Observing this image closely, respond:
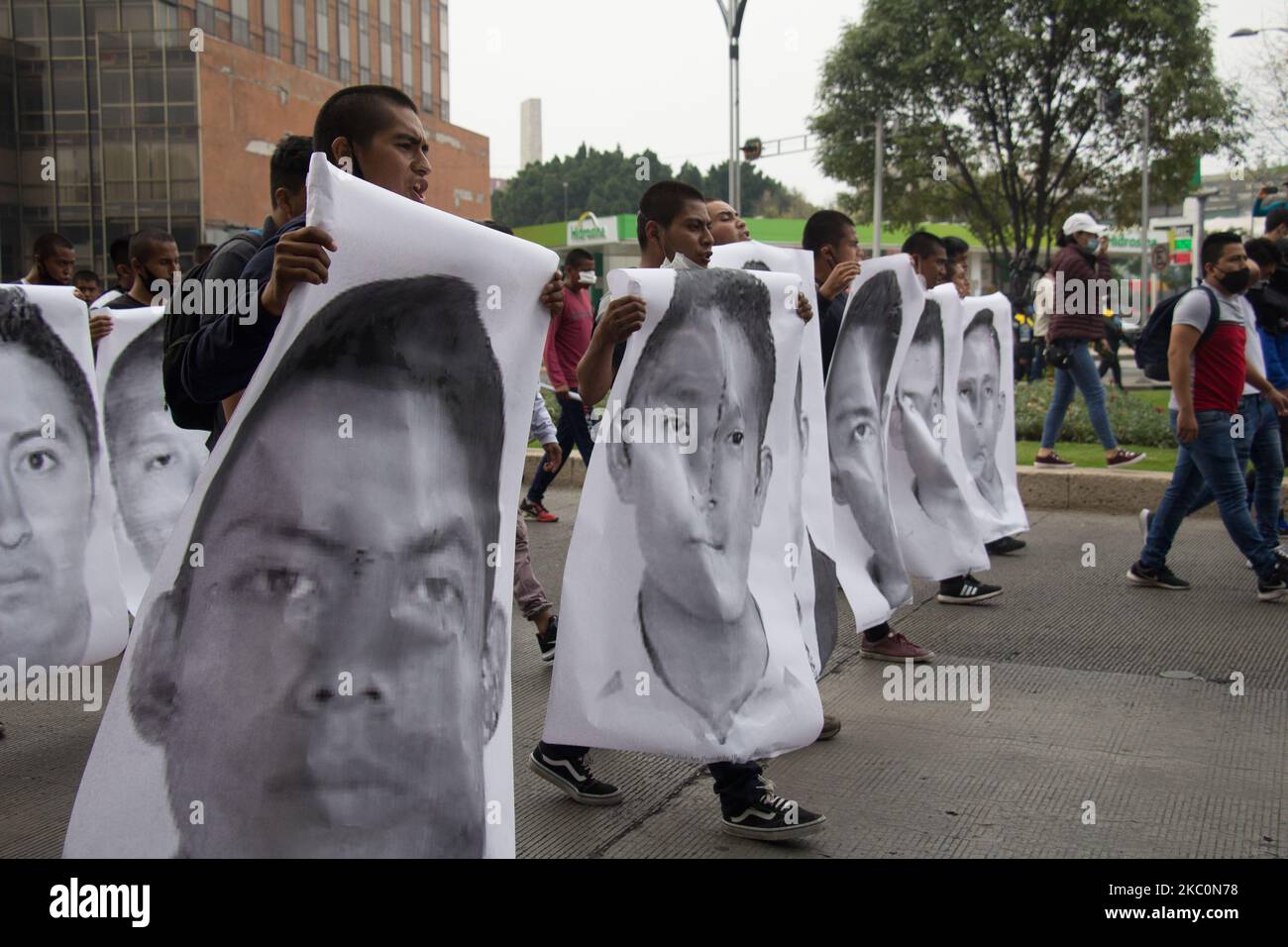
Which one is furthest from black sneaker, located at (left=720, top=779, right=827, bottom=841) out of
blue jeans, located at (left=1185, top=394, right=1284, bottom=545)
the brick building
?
the brick building

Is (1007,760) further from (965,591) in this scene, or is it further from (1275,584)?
(1275,584)

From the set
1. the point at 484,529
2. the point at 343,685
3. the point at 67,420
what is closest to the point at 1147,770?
the point at 484,529

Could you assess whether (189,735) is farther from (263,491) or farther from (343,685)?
(263,491)

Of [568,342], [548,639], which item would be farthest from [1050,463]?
[548,639]

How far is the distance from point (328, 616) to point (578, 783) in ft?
5.12

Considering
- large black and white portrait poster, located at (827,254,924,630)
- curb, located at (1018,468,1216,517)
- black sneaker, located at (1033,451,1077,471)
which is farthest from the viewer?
black sneaker, located at (1033,451,1077,471)

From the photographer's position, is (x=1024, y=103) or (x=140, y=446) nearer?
(x=140, y=446)

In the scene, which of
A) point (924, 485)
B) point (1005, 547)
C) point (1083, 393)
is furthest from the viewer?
point (1083, 393)

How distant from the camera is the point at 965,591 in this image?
6.50 m

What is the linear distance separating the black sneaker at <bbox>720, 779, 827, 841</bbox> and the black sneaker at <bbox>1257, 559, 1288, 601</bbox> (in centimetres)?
374

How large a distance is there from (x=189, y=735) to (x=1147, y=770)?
9.61 feet

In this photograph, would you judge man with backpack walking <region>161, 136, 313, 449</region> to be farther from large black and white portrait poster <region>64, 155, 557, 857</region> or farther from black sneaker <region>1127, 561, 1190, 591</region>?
black sneaker <region>1127, 561, 1190, 591</region>

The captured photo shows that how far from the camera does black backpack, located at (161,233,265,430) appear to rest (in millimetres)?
2926

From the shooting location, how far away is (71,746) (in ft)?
14.7
